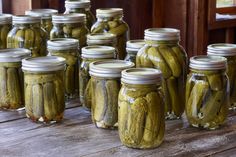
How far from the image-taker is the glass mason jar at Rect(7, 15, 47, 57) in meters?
1.30

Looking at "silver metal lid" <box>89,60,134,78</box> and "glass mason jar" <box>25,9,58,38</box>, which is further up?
"glass mason jar" <box>25,9,58,38</box>

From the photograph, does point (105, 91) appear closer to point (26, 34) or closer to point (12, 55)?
point (12, 55)

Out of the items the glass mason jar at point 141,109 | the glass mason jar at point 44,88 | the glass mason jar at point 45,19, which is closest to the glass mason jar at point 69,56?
the glass mason jar at point 44,88

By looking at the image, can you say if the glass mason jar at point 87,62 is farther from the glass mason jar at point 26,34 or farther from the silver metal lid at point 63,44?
the glass mason jar at point 26,34

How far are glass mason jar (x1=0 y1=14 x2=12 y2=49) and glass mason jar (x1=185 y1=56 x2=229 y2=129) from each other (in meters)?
0.62

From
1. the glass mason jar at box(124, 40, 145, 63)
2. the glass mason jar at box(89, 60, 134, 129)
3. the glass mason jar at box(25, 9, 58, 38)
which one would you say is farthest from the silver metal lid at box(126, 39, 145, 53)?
the glass mason jar at box(25, 9, 58, 38)

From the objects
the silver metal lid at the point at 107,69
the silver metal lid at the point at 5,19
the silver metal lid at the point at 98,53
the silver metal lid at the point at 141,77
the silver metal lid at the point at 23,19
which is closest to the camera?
the silver metal lid at the point at 141,77

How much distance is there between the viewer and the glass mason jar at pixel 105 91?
1.01 metres

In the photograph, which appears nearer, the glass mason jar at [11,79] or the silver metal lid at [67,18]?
the glass mason jar at [11,79]

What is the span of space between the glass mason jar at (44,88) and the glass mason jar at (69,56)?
0.11 metres

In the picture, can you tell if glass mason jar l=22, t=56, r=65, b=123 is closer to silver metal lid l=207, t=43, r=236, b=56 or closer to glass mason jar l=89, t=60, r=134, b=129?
glass mason jar l=89, t=60, r=134, b=129

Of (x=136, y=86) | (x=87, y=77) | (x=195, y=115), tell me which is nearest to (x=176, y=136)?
(x=195, y=115)

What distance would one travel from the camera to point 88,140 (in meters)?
1.00

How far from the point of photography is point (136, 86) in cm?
91
